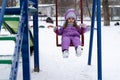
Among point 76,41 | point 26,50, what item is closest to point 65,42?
point 76,41

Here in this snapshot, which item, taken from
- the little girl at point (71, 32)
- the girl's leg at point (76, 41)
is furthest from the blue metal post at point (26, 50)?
the girl's leg at point (76, 41)

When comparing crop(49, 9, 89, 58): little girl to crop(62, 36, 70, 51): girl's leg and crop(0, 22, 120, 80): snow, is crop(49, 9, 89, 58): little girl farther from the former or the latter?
crop(0, 22, 120, 80): snow

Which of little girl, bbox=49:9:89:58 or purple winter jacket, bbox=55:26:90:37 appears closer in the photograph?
little girl, bbox=49:9:89:58

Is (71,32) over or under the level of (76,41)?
over

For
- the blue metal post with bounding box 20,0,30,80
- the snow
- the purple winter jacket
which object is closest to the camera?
the blue metal post with bounding box 20,0,30,80

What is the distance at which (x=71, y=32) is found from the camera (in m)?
6.64

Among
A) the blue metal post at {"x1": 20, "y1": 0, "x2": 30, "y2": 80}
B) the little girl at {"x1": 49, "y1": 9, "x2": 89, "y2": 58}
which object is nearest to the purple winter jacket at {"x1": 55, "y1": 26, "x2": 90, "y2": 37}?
the little girl at {"x1": 49, "y1": 9, "x2": 89, "y2": 58}

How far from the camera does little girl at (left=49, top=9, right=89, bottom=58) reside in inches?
250

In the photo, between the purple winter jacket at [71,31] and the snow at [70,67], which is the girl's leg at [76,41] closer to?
the purple winter jacket at [71,31]

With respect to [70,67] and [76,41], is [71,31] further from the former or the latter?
[70,67]

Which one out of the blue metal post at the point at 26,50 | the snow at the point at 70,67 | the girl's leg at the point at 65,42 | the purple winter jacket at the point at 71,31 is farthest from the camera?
the snow at the point at 70,67

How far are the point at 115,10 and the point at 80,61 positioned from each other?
22.5 m

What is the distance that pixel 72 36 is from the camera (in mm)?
6602

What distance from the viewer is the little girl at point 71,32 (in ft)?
20.9
